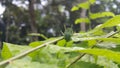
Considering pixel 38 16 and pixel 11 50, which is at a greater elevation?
pixel 11 50

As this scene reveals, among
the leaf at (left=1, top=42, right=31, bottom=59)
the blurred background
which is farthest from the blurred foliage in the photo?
the blurred background

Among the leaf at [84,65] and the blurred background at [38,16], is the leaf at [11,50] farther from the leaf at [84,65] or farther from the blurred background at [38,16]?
the blurred background at [38,16]

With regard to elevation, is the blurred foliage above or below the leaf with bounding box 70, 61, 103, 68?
above

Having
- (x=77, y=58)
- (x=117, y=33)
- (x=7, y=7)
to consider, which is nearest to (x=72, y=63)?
(x=77, y=58)

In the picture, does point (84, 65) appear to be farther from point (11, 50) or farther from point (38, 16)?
point (38, 16)

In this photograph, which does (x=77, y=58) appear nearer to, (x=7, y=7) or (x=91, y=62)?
(x=91, y=62)

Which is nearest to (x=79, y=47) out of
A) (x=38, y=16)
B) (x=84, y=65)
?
(x=84, y=65)

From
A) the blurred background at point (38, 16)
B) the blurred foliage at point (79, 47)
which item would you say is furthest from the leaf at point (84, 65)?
the blurred background at point (38, 16)

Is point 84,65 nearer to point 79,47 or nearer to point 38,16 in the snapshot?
point 79,47

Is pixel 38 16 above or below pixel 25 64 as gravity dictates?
below

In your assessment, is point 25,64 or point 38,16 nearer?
point 25,64

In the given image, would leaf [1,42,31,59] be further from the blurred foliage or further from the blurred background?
the blurred background

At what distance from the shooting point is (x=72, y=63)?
55 cm

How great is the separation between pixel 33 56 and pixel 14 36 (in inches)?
829
